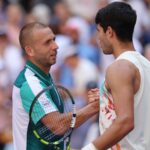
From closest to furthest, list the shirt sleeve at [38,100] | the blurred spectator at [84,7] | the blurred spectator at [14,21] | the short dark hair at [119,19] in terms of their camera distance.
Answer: the short dark hair at [119,19] → the shirt sleeve at [38,100] → the blurred spectator at [14,21] → the blurred spectator at [84,7]

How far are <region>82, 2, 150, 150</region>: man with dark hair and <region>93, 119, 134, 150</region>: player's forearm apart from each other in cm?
6

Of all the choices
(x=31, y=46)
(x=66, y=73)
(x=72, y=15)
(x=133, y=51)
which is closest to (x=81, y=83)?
(x=66, y=73)

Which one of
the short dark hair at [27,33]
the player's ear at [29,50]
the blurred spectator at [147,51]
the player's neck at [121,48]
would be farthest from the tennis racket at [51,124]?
the blurred spectator at [147,51]

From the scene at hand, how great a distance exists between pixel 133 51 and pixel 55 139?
100cm

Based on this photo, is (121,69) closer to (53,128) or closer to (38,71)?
(53,128)

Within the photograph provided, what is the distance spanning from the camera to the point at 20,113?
6262 mm

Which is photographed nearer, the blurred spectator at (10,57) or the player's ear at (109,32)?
the player's ear at (109,32)

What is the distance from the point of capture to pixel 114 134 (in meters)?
5.31

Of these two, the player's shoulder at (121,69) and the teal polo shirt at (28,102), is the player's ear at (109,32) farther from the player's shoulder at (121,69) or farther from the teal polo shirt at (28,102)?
the teal polo shirt at (28,102)

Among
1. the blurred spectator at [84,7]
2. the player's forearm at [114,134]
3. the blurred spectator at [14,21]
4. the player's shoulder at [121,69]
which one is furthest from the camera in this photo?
the blurred spectator at [84,7]

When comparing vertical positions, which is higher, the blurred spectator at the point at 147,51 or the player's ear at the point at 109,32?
the player's ear at the point at 109,32

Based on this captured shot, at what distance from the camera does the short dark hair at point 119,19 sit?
18.5 feet

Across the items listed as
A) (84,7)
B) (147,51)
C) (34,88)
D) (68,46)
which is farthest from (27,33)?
(84,7)

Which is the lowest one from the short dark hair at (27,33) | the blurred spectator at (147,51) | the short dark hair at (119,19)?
the blurred spectator at (147,51)
